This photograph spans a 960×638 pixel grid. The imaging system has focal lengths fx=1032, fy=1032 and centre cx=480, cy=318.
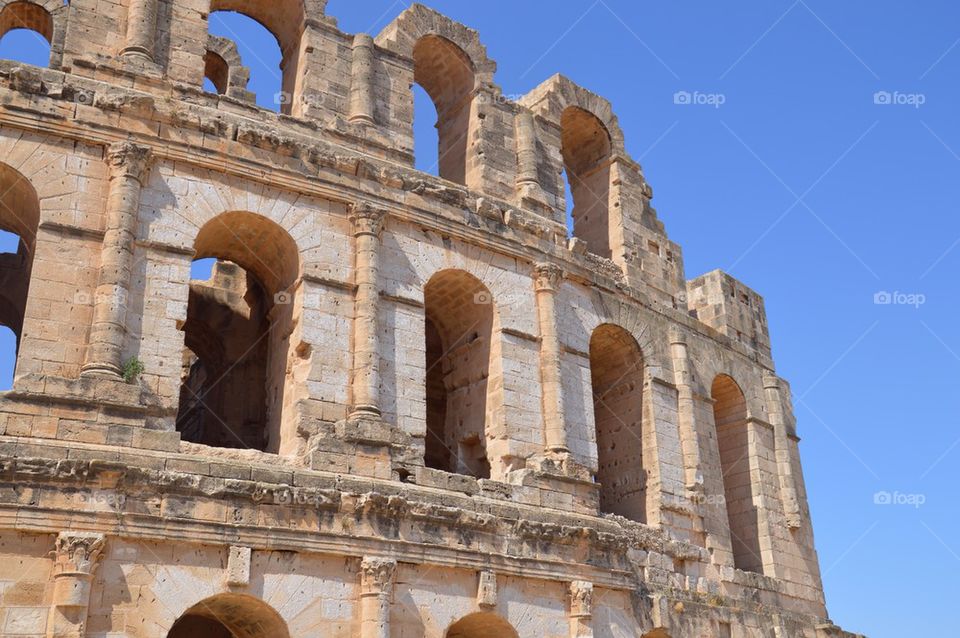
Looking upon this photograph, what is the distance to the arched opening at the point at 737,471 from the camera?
20.6 m

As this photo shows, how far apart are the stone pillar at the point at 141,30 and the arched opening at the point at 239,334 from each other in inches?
111

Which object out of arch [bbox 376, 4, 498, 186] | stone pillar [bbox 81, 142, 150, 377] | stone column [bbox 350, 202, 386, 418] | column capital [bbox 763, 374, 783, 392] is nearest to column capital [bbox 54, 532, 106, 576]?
stone pillar [bbox 81, 142, 150, 377]

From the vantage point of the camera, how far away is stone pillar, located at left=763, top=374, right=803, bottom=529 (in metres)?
21.3

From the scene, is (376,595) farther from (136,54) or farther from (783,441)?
(783,441)

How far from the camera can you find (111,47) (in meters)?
15.3

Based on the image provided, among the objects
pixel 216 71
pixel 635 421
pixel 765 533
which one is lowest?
pixel 765 533

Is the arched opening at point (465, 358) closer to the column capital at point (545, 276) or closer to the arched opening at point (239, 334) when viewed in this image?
the column capital at point (545, 276)

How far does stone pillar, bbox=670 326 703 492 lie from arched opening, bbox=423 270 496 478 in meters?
4.35

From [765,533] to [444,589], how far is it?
29.7ft

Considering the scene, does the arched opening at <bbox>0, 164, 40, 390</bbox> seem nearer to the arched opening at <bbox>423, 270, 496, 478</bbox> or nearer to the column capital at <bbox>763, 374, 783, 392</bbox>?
the arched opening at <bbox>423, 270, 496, 478</bbox>

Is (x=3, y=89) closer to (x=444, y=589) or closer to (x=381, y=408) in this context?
(x=381, y=408)

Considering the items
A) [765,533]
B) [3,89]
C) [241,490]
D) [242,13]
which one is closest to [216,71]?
[242,13]

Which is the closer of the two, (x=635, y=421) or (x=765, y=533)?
(x=635, y=421)

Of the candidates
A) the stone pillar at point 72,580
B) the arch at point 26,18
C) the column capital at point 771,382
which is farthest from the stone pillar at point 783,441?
the arch at point 26,18
